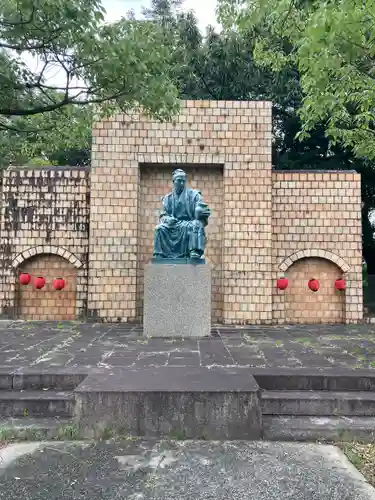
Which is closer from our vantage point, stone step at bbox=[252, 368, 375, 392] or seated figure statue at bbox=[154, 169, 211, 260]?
stone step at bbox=[252, 368, 375, 392]

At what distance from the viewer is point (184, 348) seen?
5773 millimetres

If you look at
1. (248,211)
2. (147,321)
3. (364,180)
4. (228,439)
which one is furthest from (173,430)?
(364,180)

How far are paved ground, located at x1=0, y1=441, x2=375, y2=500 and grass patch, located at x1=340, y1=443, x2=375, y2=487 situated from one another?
2.6 inches

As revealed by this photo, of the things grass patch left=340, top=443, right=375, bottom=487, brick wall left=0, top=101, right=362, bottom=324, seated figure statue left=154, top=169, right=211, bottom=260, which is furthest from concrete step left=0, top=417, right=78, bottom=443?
brick wall left=0, top=101, right=362, bottom=324

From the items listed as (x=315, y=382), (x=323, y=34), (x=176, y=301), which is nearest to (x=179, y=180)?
(x=176, y=301)

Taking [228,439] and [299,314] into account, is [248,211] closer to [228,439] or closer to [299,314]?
[299,314]

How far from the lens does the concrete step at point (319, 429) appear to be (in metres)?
3.38

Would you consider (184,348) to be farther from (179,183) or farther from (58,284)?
(58,284)

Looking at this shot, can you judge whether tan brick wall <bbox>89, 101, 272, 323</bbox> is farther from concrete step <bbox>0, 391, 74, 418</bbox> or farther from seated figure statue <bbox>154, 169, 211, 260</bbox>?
concrete step <bbox>0, 391, 74, 418</bbox>

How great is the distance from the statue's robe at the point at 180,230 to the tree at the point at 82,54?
1789mm

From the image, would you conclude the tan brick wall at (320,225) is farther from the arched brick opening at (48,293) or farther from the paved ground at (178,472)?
the paved ground at (178,472)

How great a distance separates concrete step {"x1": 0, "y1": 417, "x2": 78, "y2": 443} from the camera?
3.33 m

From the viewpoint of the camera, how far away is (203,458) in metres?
2.95

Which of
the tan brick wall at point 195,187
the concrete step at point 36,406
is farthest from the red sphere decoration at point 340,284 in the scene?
the concrete step at point 36,406
